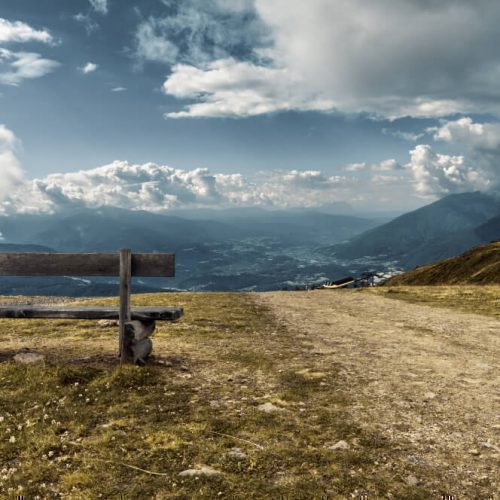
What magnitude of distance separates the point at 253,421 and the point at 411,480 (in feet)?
8.84

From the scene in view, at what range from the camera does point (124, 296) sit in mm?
10227

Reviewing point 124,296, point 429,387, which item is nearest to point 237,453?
point 429,387

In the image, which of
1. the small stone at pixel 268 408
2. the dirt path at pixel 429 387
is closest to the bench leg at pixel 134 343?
the small stone at pixel 268 408

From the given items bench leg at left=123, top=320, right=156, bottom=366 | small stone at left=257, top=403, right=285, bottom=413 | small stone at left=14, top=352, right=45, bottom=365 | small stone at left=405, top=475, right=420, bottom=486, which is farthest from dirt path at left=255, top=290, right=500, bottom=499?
small stone at left=14, top=352, right=45, bottom=365

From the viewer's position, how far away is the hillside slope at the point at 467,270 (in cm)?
6572

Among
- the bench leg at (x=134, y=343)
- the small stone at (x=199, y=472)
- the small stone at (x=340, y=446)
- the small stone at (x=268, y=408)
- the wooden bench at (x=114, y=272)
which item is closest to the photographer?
the small stone at (x=199, y=472)

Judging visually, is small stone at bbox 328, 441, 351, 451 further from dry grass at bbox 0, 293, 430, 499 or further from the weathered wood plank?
the weathered wood plank

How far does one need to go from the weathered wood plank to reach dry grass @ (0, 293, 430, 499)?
2.28 m

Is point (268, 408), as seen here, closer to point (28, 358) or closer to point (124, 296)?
point (124, 296)

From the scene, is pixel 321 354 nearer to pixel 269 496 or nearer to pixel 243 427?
pixel 243 427

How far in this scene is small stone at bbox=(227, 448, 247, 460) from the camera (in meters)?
5.94

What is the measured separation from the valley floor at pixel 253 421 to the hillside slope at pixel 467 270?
59.6m

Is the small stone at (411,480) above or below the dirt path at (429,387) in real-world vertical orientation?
above

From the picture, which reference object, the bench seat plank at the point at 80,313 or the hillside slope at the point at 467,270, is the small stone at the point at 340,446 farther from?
the hillside slope at the point at 467,270
